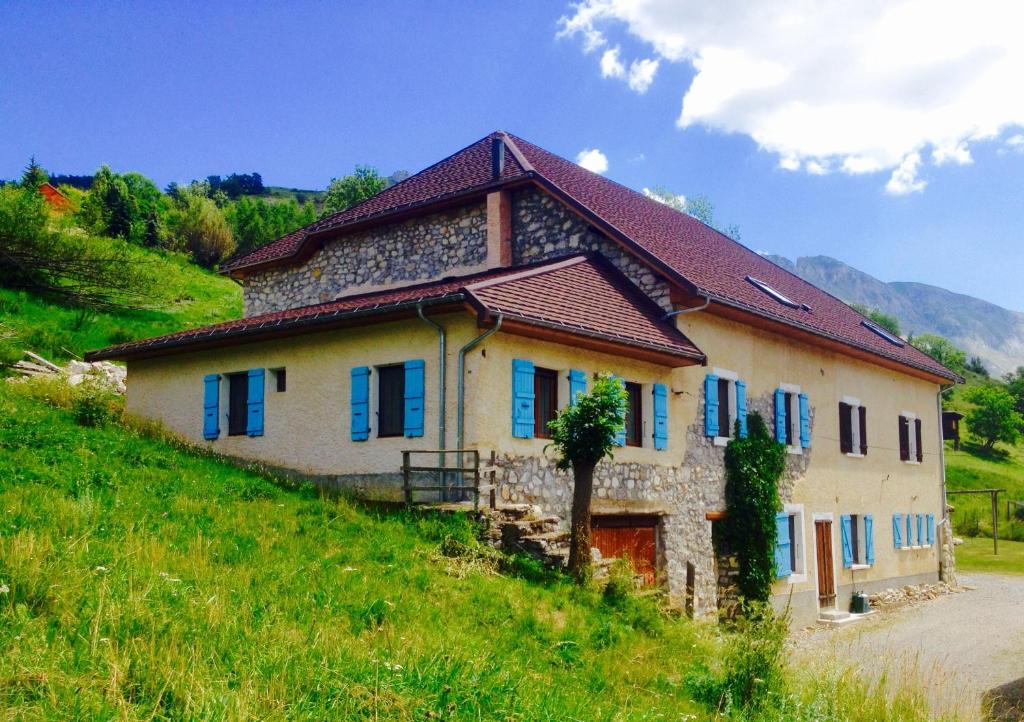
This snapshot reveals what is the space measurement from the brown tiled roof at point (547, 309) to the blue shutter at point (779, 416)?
13.5 ft

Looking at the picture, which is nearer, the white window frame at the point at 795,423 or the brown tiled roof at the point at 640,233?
the brown tiled roof at the point at 640,233

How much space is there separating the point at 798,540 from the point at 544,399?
27.8 ft

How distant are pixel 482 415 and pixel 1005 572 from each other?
2270cm

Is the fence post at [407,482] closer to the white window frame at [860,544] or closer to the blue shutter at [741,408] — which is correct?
the blue shutter at [741,408]

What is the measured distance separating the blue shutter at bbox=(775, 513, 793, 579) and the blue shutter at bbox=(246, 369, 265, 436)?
10005 mm

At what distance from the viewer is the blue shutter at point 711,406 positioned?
55.6 feet

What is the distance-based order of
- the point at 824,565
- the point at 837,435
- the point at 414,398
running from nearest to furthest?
the point at 414,398
the point at 824,565
the point at 837,435

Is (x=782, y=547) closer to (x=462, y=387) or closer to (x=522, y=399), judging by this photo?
(x=522, y=399)

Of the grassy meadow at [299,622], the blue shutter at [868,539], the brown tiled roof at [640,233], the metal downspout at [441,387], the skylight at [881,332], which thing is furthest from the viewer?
the skylight at [881,332]

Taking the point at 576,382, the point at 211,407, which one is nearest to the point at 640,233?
the point at 576,382

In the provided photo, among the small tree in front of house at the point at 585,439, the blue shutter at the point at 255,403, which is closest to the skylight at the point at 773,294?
the small tree in front of house at the point at 585,439

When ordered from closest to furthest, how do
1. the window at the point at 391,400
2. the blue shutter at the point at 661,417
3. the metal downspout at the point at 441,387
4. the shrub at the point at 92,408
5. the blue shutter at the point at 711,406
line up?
1. the metal downspout at the point at 441,387
2. the window at the point at 391,400
3. the blue shutter at the point at 661,417
4. the shrub at the point at 92,408
5. the blue shutter at the point at 711,406

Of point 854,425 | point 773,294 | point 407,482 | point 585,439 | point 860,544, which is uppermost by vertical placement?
point 773,294

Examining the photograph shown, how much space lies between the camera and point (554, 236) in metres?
17.9
